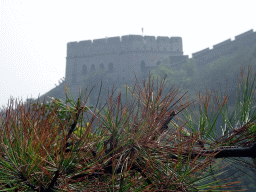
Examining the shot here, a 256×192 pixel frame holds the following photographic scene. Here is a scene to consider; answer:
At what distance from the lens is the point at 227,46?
76.4 ft

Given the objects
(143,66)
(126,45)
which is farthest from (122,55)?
(143,66)

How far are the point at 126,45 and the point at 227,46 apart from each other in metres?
11.0

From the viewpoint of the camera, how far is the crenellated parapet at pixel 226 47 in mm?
21516

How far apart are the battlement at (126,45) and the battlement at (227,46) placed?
331 cm

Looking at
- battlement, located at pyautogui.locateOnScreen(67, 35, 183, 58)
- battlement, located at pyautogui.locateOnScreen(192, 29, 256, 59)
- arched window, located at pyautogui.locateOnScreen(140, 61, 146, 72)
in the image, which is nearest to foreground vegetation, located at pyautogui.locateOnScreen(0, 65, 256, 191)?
battlement, located at pyautogui.locateOnScreen(192, 29, 256, 59)

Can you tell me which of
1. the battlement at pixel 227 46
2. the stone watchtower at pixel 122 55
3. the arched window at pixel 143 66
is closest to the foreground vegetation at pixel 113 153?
the battlement at pixel 227 46

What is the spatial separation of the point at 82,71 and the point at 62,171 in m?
29.5

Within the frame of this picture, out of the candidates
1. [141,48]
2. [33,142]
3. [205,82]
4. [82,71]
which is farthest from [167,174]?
[82,71]

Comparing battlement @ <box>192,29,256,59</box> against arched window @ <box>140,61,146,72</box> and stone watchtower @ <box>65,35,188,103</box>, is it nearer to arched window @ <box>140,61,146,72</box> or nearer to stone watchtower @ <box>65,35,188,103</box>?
→ stone watchtower @ <box>65,35,188,103</box>

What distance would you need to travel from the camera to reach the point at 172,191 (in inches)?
35.6

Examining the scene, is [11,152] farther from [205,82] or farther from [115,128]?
[205,82]

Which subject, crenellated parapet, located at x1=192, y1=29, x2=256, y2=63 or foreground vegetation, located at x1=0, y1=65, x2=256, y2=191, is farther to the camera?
crenellated parapet, located at x1=192, y1=29, x2=256, y2=63

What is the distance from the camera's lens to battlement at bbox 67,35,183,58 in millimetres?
27062

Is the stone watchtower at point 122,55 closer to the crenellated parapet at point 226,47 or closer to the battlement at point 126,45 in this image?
the battlement at point 126,45
